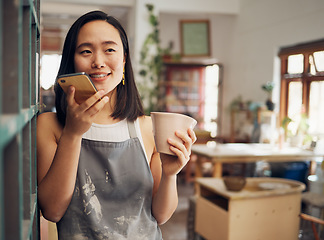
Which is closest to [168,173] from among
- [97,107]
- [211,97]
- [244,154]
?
[97,107]

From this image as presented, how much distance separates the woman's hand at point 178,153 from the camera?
961mm

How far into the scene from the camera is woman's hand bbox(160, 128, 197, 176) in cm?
96

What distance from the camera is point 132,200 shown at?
3.67 feet

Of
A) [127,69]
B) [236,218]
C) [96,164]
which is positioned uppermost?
[127,69]

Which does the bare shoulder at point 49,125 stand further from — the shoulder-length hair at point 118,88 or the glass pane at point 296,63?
the glass pane at point 296,63

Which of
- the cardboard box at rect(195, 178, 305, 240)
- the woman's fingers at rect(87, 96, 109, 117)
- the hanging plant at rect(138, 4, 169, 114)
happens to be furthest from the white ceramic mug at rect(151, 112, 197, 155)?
the hanging plant at rect(138, 4, 169, 114)

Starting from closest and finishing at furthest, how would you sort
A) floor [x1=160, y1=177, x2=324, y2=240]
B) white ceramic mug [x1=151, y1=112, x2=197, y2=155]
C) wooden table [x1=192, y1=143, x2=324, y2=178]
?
1. white ceramic mug [x1=151, y1=112, x2=197, y2=155]
2. floor [x1=160, y1=177, x2=324, y2=240]
3. wooden table [x1=192, y1=143, x2=324, y2=178]

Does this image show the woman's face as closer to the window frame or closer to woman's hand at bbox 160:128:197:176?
woman's hand at bbox 160:128:197:176

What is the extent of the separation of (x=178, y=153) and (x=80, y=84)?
13.0 inches

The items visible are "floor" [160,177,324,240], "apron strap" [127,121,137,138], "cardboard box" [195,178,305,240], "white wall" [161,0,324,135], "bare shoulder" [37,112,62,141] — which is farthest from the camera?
"white wall" [161,0,324,135]

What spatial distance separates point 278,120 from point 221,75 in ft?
6.87

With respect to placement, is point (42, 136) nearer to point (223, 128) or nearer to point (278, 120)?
point (278, 120)

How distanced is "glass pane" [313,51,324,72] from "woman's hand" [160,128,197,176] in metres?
3.77

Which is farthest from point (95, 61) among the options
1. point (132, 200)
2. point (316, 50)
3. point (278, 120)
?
point (278, 120)
